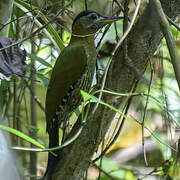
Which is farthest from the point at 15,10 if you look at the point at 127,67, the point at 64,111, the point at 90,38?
the point at 127,67

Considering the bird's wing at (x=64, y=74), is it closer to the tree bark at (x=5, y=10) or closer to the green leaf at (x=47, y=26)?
the green leaf at (x=47, y=26)

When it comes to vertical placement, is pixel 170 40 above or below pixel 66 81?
above

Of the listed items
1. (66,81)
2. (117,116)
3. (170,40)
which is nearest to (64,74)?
(66,81)

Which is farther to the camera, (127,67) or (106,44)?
(106,44)

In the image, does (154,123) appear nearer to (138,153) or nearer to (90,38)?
(138,153)

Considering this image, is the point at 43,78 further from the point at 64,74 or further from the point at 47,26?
the point at 47,26

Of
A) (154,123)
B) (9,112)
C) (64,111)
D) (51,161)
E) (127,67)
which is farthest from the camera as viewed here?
(154,123)

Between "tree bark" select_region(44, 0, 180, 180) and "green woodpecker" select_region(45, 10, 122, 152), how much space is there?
0.31 m

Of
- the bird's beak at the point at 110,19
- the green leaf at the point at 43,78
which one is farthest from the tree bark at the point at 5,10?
the bird's beak at the point at 110,19

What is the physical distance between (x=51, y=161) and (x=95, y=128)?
229 mm

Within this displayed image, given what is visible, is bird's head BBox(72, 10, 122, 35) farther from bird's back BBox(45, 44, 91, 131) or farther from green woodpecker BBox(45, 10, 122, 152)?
bird's back BBox(45, 44, 91, 131)

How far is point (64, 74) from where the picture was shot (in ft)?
5.48

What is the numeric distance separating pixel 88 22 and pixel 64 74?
0.29 metres

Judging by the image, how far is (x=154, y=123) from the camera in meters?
2.24
